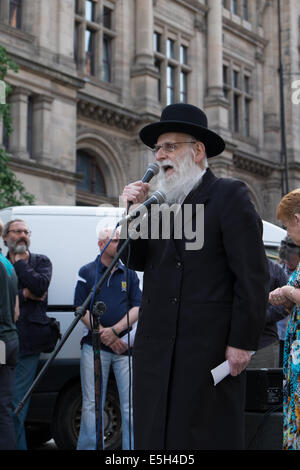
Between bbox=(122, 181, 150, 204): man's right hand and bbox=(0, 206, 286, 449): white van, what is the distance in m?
3.78

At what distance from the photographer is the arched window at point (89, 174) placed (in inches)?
965

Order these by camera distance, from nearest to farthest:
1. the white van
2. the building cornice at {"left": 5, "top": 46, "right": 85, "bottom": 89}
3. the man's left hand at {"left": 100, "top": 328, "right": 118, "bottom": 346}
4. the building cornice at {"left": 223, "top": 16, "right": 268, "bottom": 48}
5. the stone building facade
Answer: the man's left hand at {"left": 100, "top": 328, "right": 118, "bottom": 346} → the white van → the building cornice at {"left": 5, "top": 46, "right": 85, "bottom": 89} → the stone building facade → the building cornice at {"left": 223, "top": 16, "right": 268, "bottom": 48}

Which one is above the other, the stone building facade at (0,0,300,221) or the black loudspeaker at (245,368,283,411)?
the stone building facade at (0,0,300,221)

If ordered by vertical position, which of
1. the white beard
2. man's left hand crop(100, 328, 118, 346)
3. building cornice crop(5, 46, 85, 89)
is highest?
building cornice crop(5, 46, 85, 89)

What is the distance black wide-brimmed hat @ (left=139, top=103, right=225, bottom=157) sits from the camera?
3713mm

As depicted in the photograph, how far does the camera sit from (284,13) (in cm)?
3522

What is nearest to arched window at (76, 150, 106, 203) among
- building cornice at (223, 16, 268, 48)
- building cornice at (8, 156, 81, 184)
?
building cornice at (8, 156, 81, 184)

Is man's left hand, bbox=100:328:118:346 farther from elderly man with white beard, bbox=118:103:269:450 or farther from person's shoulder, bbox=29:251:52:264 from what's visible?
elderly man with white beard, bbox=118:103:269:450

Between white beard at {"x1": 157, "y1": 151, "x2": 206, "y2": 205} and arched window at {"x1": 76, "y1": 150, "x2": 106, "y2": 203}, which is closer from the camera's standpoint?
white beard at {"x1": 157, "y1": 151, "x2": 206, "y2": 205}

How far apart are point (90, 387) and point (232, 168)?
80.3 feet

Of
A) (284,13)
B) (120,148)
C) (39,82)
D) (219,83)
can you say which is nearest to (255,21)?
(284,13)

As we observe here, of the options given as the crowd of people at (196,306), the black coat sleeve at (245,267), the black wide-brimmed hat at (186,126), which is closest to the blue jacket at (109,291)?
the crowd of people at (196,306)

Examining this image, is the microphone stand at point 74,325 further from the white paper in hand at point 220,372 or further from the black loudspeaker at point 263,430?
the black loudspeaker at point 263,430

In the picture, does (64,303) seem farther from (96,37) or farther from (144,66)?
(144,66)
